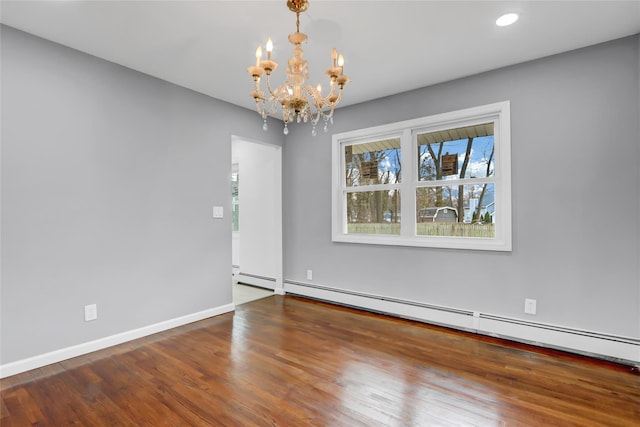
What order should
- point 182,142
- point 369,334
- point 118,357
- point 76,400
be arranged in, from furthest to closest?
point 182,142
point 369,334
point 118,357
point 76,400

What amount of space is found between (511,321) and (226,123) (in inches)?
144

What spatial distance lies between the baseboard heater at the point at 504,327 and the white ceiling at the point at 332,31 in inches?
92.4

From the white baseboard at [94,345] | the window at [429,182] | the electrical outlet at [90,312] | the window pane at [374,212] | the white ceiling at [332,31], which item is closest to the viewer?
the white ceiling at [332,31]

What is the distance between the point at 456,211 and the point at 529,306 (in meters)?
1.08

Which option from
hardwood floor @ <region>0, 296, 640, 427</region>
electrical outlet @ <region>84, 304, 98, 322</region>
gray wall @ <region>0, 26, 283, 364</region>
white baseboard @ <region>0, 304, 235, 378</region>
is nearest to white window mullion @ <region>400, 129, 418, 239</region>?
hardwood floor @ <region>0, 296, 640, 427</region>

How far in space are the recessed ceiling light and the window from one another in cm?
84

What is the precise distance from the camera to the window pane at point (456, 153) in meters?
3.16

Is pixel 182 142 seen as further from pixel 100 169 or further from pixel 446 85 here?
pixel 446 85

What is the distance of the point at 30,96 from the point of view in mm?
2389

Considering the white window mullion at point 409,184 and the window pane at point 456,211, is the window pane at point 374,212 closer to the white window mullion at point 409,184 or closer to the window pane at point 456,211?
the white window mullion at point 409,184

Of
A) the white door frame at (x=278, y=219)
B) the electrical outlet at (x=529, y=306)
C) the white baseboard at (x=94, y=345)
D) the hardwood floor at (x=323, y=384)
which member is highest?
the white door frame at (x=278, y=219)

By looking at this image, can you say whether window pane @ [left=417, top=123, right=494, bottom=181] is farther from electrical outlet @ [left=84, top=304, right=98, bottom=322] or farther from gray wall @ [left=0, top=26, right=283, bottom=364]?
electrical outlet @ [left=84, top=304, right=98, bottom=322]

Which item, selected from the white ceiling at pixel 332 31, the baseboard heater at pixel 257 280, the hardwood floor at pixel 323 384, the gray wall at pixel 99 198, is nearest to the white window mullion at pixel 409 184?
the white ceiling at pixel 332 31

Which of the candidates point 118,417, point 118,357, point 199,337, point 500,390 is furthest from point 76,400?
point 500,390
